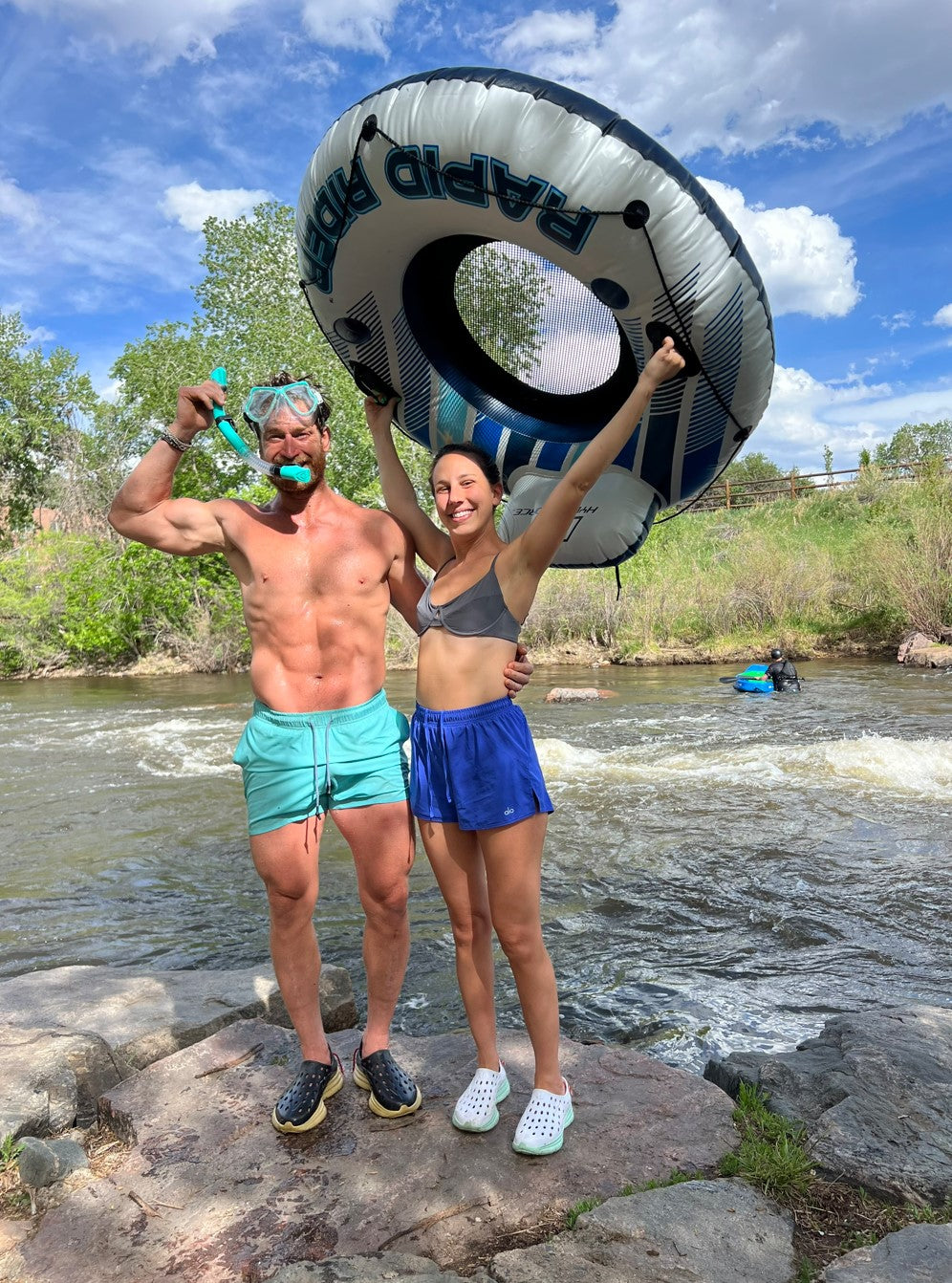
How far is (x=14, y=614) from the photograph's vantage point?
23.2 metres

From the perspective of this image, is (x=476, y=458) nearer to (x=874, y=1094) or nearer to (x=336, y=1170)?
(x=336, y=1170)

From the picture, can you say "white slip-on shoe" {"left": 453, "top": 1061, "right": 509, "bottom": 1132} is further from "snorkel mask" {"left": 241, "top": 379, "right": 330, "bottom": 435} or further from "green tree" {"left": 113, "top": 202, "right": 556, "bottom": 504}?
"green tree" {"left": 113, "top": 202, "right": 556, "bottom": 504}

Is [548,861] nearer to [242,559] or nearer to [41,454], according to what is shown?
[242,559]

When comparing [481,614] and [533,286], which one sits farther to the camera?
[533,286]

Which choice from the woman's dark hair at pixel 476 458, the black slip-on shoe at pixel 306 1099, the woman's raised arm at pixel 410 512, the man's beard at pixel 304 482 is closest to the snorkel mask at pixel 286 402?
the man's beard at pixel 304 482

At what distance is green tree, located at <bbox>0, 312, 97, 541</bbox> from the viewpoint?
30094mm

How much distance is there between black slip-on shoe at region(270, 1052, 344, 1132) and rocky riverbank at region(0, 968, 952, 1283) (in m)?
0.04

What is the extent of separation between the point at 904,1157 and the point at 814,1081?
1.18 ft

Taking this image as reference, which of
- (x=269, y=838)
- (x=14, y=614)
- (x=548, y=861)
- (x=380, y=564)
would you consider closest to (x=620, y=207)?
(x=380, y=564)

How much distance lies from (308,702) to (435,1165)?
121cm

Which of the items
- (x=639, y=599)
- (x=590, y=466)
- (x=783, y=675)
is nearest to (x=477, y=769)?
(x=590, y=466)

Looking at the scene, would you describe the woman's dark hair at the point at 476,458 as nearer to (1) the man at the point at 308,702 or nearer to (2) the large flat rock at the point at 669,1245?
(1) the man at the point at 308,702

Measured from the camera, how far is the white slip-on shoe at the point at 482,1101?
2.36 m

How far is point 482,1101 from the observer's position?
2393mm
